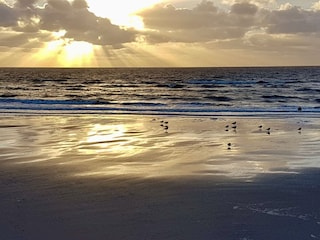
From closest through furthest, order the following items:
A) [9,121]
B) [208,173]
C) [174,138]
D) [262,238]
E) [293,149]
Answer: [262,238] < [208,173] < [293,149] < [174,138] < [9,121]

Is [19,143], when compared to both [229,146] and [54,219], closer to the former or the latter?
[229,146]

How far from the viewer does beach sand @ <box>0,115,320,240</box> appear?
684 cm

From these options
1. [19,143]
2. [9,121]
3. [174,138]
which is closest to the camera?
[19,143]

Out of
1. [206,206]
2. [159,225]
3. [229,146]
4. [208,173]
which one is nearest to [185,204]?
[206,206]

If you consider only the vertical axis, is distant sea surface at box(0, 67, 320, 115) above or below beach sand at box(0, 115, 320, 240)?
below

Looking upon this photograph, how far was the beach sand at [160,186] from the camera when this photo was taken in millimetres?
6844

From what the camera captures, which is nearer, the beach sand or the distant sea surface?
the beach sand

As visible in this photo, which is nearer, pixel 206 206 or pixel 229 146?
pixel 206 206

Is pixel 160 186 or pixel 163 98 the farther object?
pixel 163 98

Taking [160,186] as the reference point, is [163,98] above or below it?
below

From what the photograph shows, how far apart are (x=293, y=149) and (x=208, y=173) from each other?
4.34m

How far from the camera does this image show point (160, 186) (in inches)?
360

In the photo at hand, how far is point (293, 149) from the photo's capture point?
541 inches

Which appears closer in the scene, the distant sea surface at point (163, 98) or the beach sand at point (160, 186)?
the beach sand at point (160, 186)
